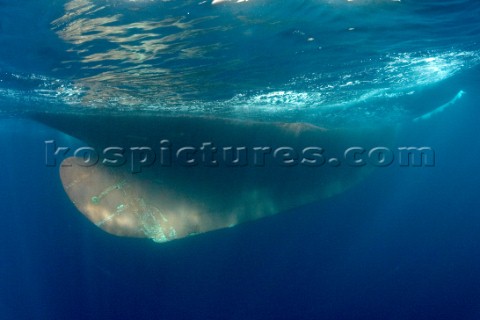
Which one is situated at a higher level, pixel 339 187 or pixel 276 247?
pixel 339 187

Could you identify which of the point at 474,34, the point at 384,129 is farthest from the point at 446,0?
the point at 384,129

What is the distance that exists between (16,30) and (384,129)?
2101 centimetres

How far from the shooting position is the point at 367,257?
30078 mm

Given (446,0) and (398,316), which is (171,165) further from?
(398,316)

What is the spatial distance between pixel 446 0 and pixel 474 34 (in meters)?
3.54

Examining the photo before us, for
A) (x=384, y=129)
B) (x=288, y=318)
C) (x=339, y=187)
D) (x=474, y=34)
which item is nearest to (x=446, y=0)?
(x=474, y=34)

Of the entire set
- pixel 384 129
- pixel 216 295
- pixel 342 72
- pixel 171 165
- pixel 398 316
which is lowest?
pixel 398 316

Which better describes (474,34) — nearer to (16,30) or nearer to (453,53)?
(453,53)

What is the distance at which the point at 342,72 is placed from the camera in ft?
38.7

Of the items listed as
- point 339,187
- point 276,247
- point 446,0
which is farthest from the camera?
point 276,247

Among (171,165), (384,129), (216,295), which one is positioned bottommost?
(216,295)

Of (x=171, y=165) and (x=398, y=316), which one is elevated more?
(x=171, y=165)

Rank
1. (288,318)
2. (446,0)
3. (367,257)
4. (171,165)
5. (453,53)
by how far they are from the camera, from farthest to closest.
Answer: (367,257), (288,318), (171,165), (453,53), (446,0)

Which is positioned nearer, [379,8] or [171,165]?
[379,8]
